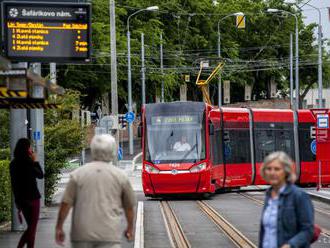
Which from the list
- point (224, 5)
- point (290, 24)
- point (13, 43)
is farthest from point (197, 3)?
point (13, 43)

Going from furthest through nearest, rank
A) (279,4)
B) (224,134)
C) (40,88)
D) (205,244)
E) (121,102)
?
(279,4) → (121,102) → (224,134) → (205,244) → (40,88)

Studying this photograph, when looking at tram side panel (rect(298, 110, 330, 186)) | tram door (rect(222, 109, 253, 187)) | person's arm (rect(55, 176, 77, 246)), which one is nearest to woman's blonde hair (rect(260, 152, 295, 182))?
person's arm (rect(55, 176, 77, 246))

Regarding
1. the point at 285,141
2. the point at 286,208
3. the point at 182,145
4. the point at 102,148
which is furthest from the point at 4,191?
the point at 285,141

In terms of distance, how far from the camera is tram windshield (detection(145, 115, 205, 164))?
2984cm

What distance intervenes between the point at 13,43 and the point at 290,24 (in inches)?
2991

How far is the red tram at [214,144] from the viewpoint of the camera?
29.7m

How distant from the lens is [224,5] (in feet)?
288

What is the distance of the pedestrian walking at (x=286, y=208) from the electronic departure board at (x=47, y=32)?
30.8ft

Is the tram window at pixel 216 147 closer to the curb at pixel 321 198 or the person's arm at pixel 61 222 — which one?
the curb at pixel 321 198

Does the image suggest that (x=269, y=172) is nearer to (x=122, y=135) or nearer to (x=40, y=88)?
(x=40, y=88)

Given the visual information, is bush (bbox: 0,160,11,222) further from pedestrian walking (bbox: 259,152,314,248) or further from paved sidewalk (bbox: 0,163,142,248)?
pedestrian walking (bbox: 259,152,314,248)

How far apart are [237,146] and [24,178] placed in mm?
20791

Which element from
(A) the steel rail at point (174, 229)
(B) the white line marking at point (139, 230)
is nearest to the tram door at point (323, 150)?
(A) the steel rail at point (174, 229)

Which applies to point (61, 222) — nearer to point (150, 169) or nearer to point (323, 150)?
point (150, 169)
